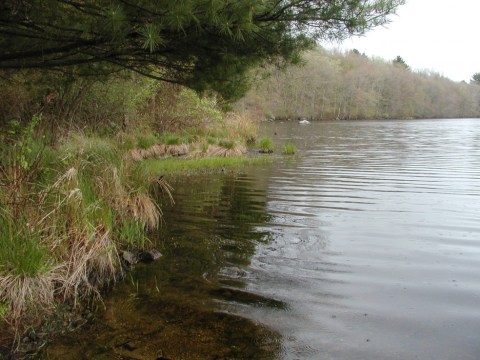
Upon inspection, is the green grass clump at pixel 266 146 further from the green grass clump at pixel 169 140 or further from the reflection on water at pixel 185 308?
the reflection on water at pixel 185 308

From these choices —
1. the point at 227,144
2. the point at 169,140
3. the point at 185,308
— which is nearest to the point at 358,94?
the point at 227,144

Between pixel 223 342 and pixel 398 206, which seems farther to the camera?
pixel 398 206

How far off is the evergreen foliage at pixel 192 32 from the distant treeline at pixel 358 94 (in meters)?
52.8

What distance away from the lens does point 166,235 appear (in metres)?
7.21

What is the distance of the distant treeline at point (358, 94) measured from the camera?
74.7 meters

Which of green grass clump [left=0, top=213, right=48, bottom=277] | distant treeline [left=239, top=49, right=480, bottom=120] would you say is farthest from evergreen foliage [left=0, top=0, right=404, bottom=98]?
distant treeline [left=239, top=49, right=480, bottom=120]

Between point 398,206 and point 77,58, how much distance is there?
6.79 m

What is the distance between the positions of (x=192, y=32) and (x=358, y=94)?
81.3 meters

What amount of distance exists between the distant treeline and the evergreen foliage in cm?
5276

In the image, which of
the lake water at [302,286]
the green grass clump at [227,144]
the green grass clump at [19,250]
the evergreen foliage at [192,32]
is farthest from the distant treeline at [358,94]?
the green grass clump at [19,250]

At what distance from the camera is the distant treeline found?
7474 cm

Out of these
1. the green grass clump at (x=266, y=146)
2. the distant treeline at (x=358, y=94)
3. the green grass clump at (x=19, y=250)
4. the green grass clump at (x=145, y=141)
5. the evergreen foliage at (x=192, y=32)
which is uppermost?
the distant treeline at (x=358, y=94)

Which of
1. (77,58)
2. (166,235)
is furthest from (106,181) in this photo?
(77,58)

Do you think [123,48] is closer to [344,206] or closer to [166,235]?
[166,235]
